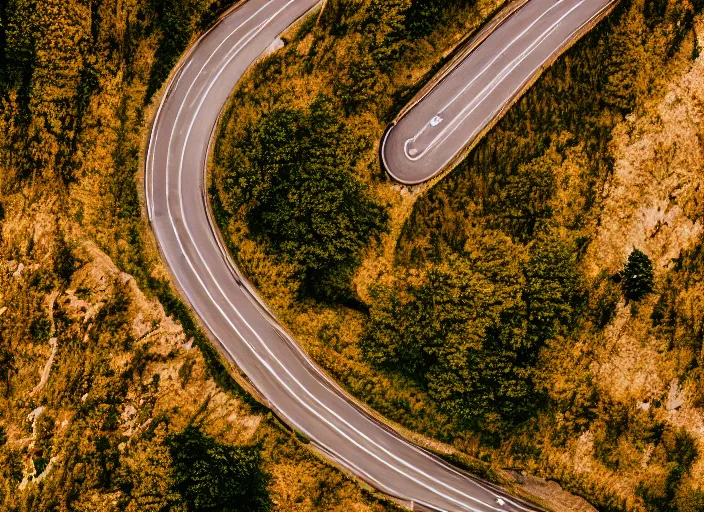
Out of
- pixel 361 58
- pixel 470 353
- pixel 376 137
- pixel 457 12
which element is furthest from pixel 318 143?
pixel 470 353

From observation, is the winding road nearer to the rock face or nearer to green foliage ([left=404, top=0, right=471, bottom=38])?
green foliage ([left=404, top=0, right=471, bottom=38])

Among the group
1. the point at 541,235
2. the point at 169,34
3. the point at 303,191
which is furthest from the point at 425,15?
the point at 169,34

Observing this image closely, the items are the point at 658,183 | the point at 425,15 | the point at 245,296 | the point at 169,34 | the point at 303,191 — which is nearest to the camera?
the point at 425,15

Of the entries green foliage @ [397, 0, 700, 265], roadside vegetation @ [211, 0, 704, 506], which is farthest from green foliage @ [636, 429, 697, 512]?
green foliage @ [397, 0, 700, 265]

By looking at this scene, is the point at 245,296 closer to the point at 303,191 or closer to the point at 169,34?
the point at 303,191

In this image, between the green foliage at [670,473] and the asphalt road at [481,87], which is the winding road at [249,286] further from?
the green foliage at [670,473]

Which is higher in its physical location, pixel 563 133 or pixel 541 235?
pixel 563 133
